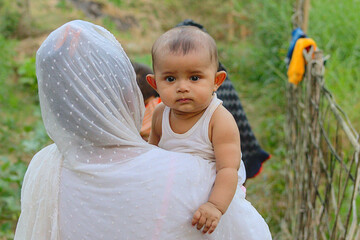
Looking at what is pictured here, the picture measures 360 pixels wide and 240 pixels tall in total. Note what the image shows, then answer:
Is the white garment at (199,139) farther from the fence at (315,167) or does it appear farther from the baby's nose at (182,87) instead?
the fence at (315,167)

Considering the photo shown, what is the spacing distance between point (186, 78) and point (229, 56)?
719 centimetres

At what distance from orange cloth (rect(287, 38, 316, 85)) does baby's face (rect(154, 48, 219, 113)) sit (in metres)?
1.93

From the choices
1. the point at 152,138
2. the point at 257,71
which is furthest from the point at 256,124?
the point at 152,138

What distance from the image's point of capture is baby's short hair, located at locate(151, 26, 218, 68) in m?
1.57

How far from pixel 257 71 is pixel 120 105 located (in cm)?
590

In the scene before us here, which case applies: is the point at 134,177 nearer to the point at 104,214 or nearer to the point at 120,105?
the point at 104,214

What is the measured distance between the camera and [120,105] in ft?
5.36

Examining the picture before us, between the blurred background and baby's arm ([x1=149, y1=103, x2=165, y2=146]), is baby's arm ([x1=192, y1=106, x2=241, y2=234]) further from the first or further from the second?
the blurred background

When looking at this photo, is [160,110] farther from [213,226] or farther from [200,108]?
[213,226]

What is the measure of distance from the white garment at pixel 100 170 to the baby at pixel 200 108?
0.06 m

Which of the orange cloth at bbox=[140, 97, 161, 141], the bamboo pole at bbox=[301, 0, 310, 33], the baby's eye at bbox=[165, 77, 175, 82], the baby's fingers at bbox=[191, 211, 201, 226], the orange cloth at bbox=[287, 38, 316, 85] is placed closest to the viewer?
the baby's fingers at bbox=[191, 211, 201, 226]

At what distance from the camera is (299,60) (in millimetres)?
3385

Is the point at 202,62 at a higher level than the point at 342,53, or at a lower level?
lower

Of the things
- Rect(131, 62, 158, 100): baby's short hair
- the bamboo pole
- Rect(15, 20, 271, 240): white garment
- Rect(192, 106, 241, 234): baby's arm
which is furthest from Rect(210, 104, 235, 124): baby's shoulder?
the bamboo pole
